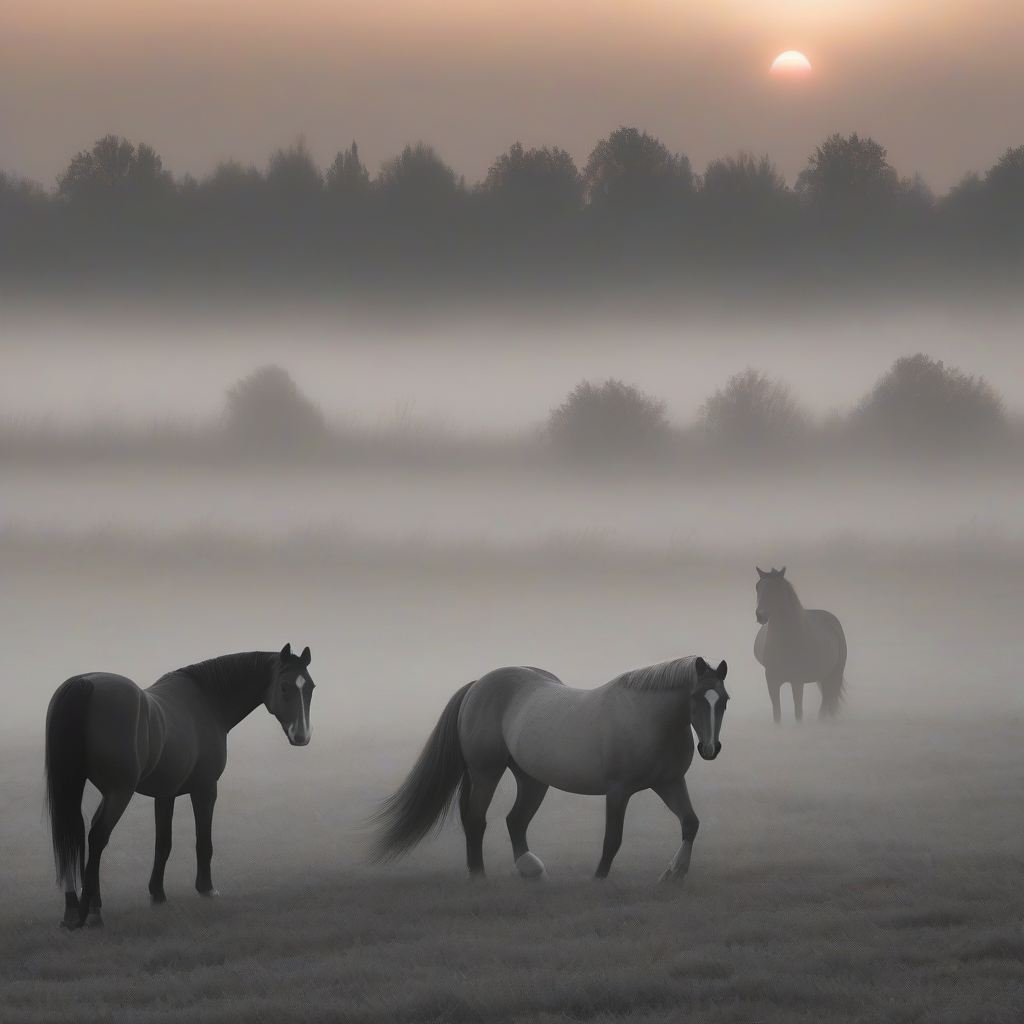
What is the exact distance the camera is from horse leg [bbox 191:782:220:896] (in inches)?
258

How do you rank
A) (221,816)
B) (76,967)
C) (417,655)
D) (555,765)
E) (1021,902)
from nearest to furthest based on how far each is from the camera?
(76,967) < (1021,902) < (555,765) < (221,816) < (417,655)

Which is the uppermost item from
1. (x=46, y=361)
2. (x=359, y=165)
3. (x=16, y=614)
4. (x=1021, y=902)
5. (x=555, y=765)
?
(x=359, y=165)

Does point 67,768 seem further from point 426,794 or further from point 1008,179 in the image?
point 1008,179

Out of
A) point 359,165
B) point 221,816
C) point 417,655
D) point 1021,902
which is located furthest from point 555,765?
point 359,165

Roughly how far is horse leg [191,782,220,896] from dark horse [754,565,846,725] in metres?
7.04

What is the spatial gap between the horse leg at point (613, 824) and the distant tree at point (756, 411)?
21144 millimetres

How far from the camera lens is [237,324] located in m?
29.0

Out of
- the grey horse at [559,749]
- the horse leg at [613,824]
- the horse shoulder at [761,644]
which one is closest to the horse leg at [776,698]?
the horse shoulder at [761,644]

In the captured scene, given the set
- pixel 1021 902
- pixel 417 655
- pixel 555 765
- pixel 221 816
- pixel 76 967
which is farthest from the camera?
pixel 417 655

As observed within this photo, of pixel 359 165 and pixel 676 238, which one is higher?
pixel 359 165

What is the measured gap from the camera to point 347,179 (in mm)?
29594

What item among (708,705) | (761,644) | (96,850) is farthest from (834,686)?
(96,850)

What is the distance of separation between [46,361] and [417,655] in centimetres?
1146

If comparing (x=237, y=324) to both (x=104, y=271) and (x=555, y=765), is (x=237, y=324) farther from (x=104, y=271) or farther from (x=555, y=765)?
(x=555, y=765)
